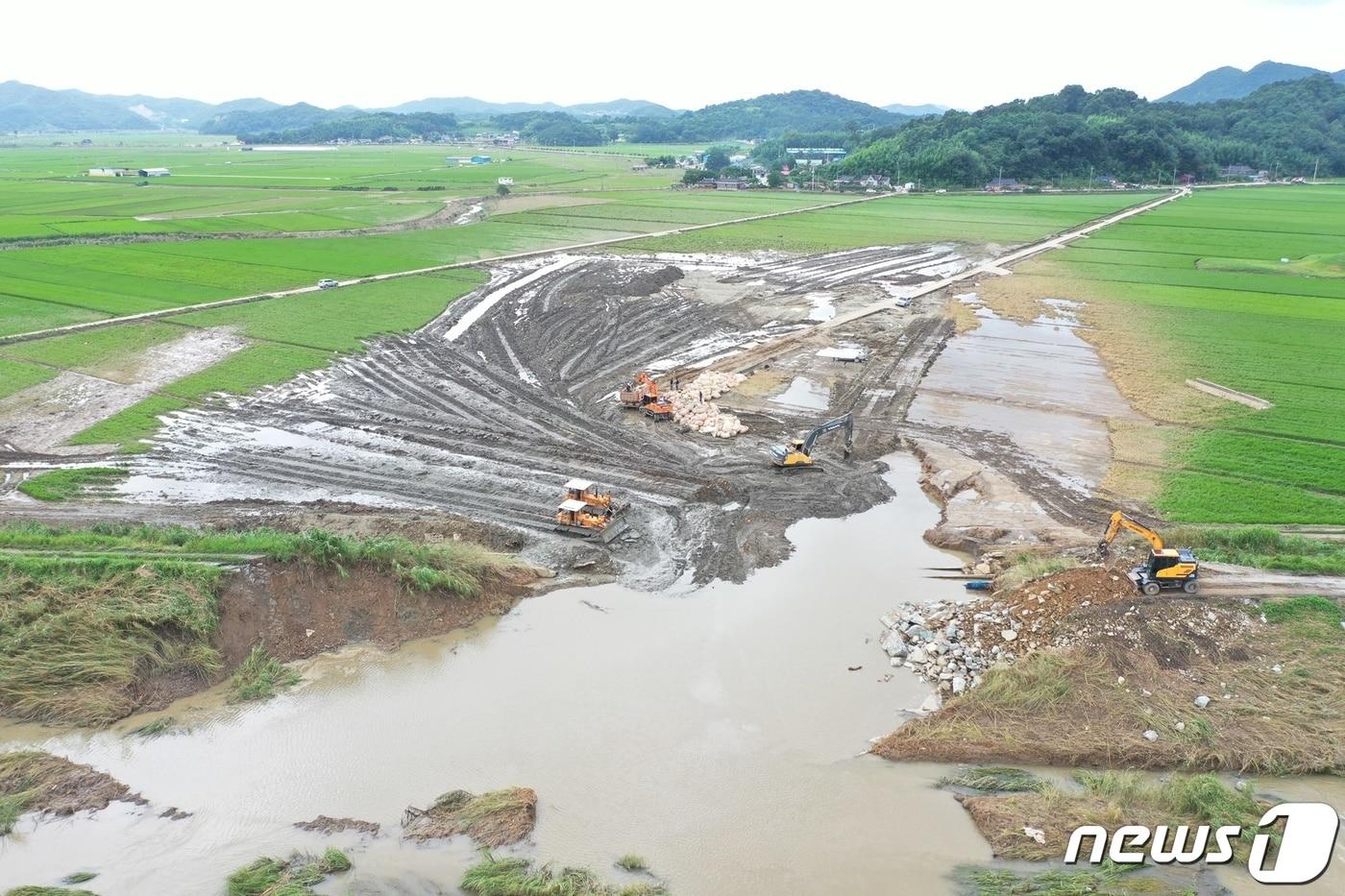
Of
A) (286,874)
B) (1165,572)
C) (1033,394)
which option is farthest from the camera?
(1033,394)

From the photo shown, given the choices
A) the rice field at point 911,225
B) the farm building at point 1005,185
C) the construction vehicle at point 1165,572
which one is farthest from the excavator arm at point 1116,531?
the farm building at point 1005,185

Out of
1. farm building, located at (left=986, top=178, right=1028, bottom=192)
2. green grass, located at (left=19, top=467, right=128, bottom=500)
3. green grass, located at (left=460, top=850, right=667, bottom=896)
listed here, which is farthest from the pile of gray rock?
farm building, located at (left=986, top=178, right=1028, bottom=192)

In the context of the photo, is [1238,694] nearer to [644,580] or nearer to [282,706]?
[644,580]

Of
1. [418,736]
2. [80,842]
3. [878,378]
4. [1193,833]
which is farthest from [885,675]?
[878,378]

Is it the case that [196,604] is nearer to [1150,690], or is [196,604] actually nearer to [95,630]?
[95,630]

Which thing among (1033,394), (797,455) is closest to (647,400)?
(797,455)

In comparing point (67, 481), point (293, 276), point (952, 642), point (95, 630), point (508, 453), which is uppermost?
point (293, 276)

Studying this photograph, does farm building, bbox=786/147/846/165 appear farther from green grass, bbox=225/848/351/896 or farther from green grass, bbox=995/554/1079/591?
green grass, bbox=225/848/351/896
